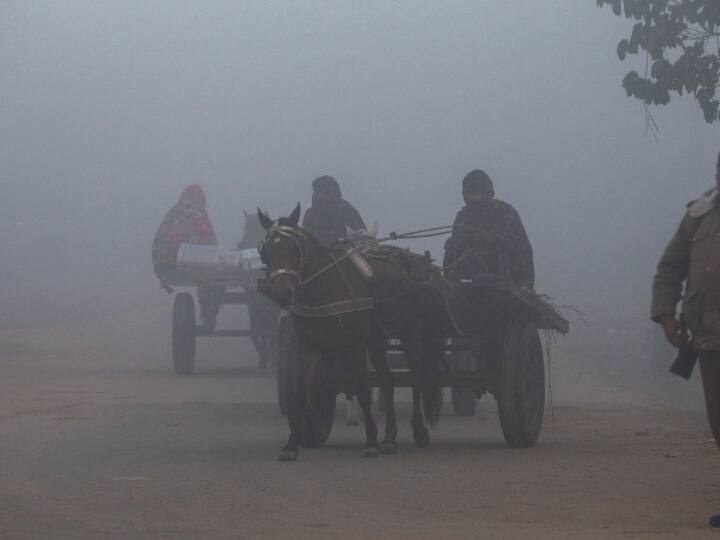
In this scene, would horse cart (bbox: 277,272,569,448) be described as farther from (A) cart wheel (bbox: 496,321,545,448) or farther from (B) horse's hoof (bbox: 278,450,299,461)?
(B) horse's hoof (bbox: 278,450,299,461)

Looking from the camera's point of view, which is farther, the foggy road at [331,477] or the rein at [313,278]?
the rein at [313,278]

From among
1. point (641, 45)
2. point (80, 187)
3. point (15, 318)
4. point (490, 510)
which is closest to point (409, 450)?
point (490, 510)

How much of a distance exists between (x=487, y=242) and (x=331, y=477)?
10.7 ft

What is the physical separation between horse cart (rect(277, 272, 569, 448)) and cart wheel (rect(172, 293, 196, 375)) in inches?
345

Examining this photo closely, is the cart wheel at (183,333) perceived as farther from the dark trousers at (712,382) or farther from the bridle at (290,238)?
the dark trousers at (712,382)

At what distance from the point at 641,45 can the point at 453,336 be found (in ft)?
16.8

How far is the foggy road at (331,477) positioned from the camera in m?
8.23

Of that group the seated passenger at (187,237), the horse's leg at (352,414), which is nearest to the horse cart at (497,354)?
the horse's leg at (352,414)

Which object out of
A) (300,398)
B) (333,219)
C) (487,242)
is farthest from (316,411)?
(333,219)

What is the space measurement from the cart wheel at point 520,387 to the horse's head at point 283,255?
6.39ft

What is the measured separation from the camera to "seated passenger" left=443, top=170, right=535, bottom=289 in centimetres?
1298

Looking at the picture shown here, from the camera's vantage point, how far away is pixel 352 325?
1145cm

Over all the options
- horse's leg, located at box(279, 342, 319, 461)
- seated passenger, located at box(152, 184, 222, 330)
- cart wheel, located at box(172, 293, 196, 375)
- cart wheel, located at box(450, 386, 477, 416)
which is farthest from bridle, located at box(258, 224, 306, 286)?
seated passenger, located at box(152, 184, 222, 330)

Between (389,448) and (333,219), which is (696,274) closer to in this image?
(389,448)
